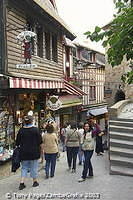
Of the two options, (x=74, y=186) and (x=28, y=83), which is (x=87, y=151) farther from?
(x=28, y=83)

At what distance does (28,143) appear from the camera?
7.32 m

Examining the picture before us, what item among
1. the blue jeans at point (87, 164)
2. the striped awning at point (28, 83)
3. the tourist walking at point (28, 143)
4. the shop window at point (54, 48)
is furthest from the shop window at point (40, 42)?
the tourist walking at point (28, 143)

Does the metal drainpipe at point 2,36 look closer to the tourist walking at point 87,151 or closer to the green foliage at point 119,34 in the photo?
the tourist walking at point 87,151

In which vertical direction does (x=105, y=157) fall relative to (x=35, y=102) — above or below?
below

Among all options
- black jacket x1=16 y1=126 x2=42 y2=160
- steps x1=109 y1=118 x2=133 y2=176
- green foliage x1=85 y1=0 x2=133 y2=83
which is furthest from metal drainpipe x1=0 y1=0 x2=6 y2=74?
green foliage x1=85 y1=0 x2=133 y2=83

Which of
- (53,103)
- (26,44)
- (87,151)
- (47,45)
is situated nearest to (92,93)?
(47,45)

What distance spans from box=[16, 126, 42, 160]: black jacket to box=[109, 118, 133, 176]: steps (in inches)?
98.4

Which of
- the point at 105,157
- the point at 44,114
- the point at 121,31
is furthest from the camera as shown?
the point at 44,114

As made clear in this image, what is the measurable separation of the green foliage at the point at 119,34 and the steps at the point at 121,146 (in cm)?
441

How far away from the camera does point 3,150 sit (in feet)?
32.1

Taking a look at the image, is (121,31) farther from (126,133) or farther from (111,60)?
(126,133)

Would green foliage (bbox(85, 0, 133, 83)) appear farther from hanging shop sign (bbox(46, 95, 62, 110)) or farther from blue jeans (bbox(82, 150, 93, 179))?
hanging shop sign (bbox(46, 95, 62, 110))

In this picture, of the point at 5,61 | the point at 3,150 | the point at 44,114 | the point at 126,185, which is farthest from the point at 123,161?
the point at 44,114

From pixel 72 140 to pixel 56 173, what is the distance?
1.00 m
